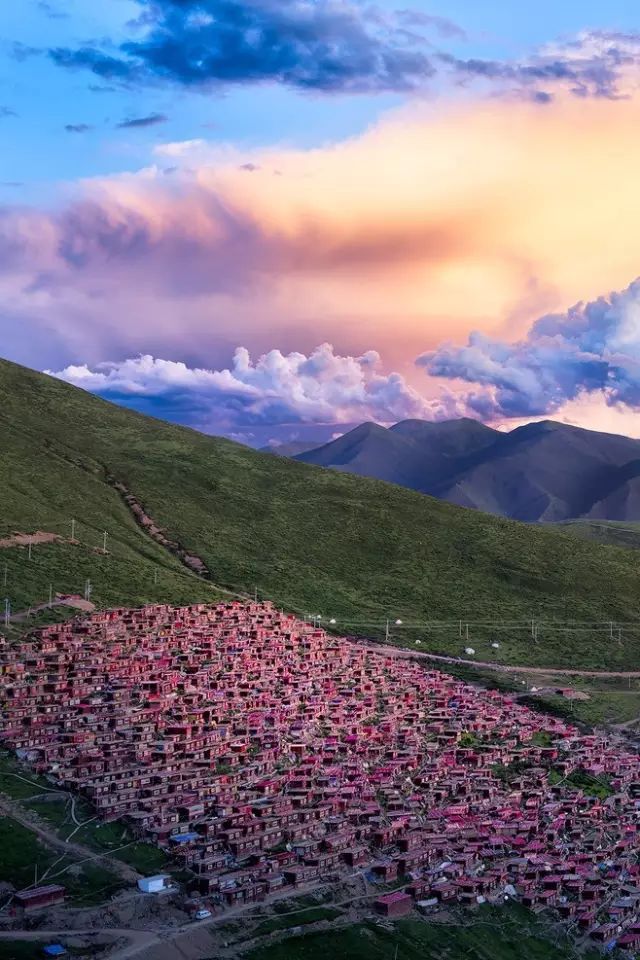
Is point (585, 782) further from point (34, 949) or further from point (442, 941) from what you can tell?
point (34, 949)

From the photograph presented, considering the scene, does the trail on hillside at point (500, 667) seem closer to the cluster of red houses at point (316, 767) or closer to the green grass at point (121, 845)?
the cluster of red houses at point (316, 767)

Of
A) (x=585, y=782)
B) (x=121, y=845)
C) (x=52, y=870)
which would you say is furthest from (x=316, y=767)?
(x=52, y=870)

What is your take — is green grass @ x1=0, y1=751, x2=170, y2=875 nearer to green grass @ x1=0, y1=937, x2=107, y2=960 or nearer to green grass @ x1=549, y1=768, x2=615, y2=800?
green grass @ x1=0, y1=937, x2=107, y2=960

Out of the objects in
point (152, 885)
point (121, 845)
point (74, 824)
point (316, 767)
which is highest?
point (316, 767)

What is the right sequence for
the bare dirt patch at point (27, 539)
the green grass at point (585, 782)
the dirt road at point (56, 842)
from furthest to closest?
the bare dirt patch at point (27, 539) → the green grass at point (585, 782) → the dirt road at point (56, 842)

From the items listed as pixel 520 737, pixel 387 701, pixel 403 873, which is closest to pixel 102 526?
pixel 387 701

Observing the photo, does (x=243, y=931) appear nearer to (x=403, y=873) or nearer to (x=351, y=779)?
(x=403, y=873)

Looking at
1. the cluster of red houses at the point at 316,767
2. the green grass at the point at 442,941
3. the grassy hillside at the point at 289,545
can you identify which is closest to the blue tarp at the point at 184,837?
the cluster of red houses at the point at 316,767
